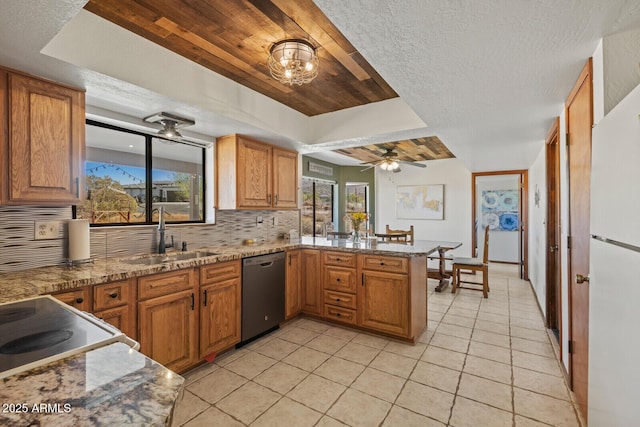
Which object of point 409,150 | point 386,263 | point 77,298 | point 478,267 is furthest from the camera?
point 409,150

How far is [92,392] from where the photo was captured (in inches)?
25.1

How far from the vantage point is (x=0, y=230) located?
1890 mm

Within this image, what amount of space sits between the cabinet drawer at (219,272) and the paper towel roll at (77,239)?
0.81m

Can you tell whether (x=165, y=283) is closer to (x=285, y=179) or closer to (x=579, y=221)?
(x=285, y=179)

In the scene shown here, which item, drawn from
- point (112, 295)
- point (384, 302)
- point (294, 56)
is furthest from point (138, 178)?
point (384, 302)

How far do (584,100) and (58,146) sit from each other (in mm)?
3144

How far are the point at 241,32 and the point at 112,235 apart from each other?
1848 millimetres

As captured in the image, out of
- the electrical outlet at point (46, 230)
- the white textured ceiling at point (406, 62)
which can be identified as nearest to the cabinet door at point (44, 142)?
the white textured ceiling at point (406, 62)

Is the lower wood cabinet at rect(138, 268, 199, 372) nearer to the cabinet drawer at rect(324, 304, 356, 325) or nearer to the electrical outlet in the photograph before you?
the electrical outlet

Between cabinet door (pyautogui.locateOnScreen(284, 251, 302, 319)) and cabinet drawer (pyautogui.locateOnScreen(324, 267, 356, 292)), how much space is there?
0.33m

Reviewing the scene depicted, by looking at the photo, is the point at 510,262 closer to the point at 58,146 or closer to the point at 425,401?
the point at 425,401

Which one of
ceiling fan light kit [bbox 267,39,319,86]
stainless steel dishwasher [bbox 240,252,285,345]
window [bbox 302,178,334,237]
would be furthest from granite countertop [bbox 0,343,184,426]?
window [bbox 302,178,334,237]

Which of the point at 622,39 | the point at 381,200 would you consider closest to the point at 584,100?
the point at 622,39

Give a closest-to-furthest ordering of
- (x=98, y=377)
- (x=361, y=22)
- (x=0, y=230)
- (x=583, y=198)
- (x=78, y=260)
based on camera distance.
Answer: (x=98, y=377), (x=361, y=22), (x=583, y=198), (x=0, y=230), (x=78, y=260)
